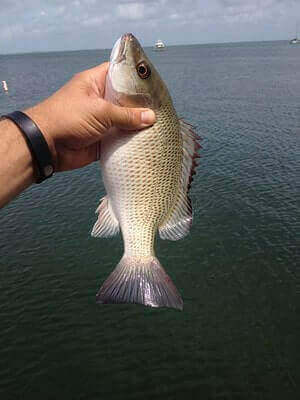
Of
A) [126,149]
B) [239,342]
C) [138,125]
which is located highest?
[138,125]

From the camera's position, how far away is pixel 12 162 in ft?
12.8

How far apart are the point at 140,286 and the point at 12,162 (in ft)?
6.40

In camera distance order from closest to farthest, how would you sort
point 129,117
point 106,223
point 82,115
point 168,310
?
point 129,117, point 82,115, point 106,223, point 168,310

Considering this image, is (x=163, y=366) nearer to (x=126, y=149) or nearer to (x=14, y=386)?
(x=14, y=386)

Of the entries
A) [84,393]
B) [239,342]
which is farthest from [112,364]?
[239,342]

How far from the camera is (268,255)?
17.1 metres

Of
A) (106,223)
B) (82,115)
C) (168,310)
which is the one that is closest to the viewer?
(82,115)

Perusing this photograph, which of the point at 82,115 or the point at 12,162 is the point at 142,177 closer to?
the point at 82,115

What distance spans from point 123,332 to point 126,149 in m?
11.0

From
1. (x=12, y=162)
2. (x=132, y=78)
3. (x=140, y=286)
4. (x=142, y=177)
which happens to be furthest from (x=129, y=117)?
(x=140, y=286)

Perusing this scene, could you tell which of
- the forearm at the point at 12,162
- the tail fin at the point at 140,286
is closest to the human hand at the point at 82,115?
the forearm at the point at 12,162

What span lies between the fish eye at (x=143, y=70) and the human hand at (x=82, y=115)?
1.20 feet

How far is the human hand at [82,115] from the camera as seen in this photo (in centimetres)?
370

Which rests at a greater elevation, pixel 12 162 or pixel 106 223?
pixel 12 162
